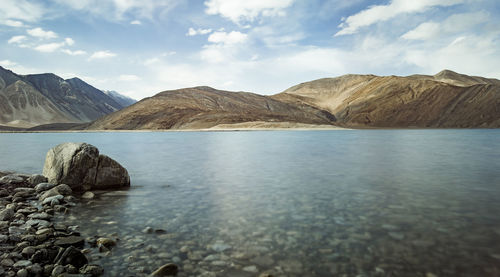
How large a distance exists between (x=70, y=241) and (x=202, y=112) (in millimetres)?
110780

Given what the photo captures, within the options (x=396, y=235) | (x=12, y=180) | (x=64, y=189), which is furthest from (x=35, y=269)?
(x=12, y=180)

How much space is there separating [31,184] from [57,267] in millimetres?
8356

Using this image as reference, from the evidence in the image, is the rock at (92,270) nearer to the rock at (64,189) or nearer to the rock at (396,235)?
the rock at (396,235)

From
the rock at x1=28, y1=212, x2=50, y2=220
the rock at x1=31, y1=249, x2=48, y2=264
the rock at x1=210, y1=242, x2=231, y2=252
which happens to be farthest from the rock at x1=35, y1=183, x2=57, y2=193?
the rock at x1=210, y1=242, x2=231, y2=252

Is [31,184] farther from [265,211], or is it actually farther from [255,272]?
[255,272]

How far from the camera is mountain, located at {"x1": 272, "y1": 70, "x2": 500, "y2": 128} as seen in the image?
350ft

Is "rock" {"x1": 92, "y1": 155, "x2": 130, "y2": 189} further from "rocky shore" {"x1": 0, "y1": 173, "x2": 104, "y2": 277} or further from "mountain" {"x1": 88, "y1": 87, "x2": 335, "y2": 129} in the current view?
"mountain" {"x1": 88, "y1": 87, "x2": 335, "y2": 129}

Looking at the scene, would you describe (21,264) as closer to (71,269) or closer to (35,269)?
(35,269)

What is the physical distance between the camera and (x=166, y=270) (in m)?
4.98

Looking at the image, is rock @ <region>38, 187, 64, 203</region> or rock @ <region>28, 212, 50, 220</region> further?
rock @ <region>38, 187, 64, 203</region>

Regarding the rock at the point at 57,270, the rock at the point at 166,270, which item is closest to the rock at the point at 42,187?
the rock at the point at 57,270

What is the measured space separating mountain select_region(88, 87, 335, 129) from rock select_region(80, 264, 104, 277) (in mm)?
99598

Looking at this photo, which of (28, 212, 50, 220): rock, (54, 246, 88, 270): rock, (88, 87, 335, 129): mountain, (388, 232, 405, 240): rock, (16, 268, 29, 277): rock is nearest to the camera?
(16, 268, 29, 277): rock

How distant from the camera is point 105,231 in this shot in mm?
6945
